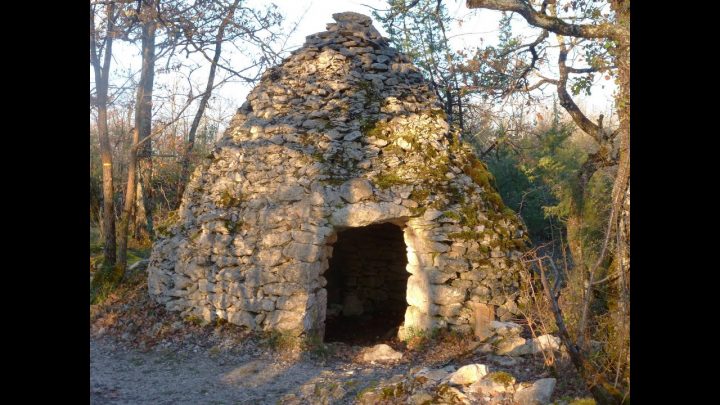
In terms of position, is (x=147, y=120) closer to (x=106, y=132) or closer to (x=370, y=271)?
(x=106, y=132)

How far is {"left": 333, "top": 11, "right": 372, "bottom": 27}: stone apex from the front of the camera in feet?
25.3

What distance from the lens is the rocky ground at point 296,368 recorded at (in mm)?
4086

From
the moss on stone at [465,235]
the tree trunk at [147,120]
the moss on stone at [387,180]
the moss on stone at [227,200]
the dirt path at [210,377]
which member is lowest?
the dirt path at [210,377]

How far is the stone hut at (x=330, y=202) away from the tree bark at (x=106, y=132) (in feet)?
5.56

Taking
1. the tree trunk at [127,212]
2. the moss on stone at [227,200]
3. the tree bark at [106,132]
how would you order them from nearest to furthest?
the moss on stone at [227,200] < the tree bark at [106,132] < the tree trunk at [127,212]

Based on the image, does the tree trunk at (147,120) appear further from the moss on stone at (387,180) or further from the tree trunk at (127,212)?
the moss on stone at (387,180)

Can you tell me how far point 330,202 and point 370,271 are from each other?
3.42 metres

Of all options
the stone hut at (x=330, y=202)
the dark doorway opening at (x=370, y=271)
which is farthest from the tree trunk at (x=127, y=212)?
the dark doorway opening at (x=370, y=271)

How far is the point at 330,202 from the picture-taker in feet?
20.2

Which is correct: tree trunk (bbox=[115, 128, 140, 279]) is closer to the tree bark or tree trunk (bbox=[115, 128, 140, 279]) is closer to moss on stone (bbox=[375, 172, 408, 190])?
the tree bark

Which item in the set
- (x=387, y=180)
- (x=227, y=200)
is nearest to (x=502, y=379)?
(x=387, y=180)
